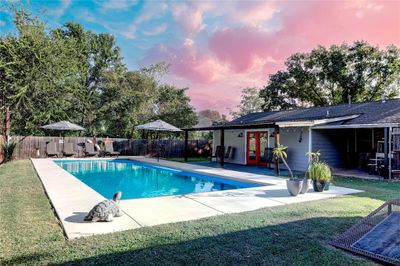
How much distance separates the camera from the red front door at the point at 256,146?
14812mm

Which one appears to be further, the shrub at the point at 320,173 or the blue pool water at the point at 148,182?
the blue pool water at the point at 148,182

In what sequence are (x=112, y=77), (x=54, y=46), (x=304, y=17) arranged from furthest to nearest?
(x=112, y=77) < (x=54, y=46) < (x=304, y=17)

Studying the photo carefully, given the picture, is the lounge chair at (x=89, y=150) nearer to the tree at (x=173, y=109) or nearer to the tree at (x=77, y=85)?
the tree at (x=77, y=85)

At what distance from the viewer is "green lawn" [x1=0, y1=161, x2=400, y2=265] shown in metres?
3.18

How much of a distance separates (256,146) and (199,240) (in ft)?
38.8

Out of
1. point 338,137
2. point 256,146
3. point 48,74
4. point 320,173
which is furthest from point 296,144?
point 48,74

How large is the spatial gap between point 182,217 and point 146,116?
69.7 feet

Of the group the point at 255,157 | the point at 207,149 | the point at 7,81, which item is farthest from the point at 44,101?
the point at 255,157

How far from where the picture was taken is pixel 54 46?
20906mm

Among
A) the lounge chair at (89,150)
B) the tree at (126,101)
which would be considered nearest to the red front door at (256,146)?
the lounge chair at (89,150)

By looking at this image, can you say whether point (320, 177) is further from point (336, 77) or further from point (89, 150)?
point (336, 77)

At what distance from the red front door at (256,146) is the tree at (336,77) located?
41.6 feet

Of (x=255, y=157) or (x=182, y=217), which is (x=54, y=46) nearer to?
(x=255, y=157)

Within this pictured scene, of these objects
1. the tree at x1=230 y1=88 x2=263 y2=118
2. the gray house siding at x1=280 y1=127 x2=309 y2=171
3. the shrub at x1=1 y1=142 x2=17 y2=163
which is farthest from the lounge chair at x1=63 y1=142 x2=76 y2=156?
the tree at x1=230 y1=88 x2=263 y2=118
